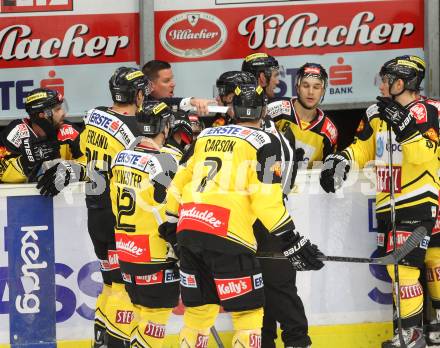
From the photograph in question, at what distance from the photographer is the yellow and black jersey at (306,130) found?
8.05 meters

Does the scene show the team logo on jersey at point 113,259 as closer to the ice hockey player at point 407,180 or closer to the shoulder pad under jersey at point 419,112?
the ice hockey player at point 407,180

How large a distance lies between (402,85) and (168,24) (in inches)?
93.9

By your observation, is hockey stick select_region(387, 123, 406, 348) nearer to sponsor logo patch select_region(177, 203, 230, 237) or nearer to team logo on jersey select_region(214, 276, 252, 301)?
team logo on jersey select_region(214, 276, 252, 301)

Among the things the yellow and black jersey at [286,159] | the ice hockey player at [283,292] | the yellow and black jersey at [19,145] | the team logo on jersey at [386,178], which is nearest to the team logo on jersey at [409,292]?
the team logo on jersey at [386,178]

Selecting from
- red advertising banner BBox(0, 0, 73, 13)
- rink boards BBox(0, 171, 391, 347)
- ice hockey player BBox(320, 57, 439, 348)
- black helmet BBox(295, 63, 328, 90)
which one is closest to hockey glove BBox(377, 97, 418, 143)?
ice hockey player BBox(320, 57, 439, 348)

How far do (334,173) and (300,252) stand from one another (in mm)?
1281

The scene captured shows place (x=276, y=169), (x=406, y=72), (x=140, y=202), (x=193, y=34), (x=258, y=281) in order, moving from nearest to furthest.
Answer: (x=276, y=169) < (x=258, y=281) < (x=140, y=202) < (x=406, y=72) < (x=193, y=34)

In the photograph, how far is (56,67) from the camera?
30.1 feet

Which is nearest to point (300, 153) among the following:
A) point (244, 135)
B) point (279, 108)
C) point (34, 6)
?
point (279, 108)

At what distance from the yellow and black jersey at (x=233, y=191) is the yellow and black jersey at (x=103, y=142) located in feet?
3.25

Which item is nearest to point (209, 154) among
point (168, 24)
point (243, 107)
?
point (243, 107)

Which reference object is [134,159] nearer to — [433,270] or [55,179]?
[55,179]

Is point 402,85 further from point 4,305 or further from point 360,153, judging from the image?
point 4,305

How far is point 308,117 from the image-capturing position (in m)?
8.09
